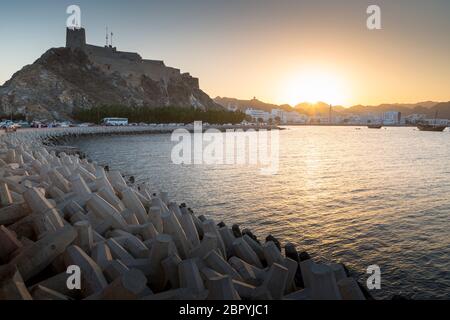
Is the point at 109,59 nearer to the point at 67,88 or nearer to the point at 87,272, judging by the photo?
the point at 67,88

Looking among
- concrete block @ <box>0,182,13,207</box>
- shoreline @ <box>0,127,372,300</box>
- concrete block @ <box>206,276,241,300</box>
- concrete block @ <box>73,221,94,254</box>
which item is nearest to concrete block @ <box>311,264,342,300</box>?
shoreline @ <box>0,127,372,300</box>

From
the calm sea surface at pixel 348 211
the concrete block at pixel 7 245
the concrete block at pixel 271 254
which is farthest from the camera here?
the calm sea surface at pixel 348 211

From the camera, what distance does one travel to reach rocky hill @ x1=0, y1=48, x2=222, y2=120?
413ft

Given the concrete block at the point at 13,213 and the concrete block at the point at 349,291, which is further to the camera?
the concrete block at the point at 13,213

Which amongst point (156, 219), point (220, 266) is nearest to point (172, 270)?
point (220, 266)

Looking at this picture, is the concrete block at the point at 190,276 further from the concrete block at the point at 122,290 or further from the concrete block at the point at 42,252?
the concrete block at the point at 42,252

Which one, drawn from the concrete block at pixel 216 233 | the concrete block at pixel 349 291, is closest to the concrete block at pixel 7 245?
the concrete block at pixel 216 233

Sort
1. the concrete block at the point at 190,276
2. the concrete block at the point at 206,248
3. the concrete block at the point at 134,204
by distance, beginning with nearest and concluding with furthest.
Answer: the concrete block at the point at 190,276 → the concrete block at the point at 206,248 → the concrete block at the point at 134,204

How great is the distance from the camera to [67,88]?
145375 mm

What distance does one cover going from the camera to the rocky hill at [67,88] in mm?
125938

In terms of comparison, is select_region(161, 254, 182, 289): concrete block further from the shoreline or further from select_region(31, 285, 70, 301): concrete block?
select_region(31, 285, 70, 301): concrete block

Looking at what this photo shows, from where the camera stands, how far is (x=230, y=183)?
72.8ft

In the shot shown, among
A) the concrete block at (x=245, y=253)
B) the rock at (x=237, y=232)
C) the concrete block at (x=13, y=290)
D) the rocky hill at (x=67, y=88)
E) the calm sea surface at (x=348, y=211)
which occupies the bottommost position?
the calm sea surface at (x=348, y=211)

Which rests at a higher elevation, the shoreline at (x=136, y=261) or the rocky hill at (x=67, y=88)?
the rocky hill at (x=67, y=88)
